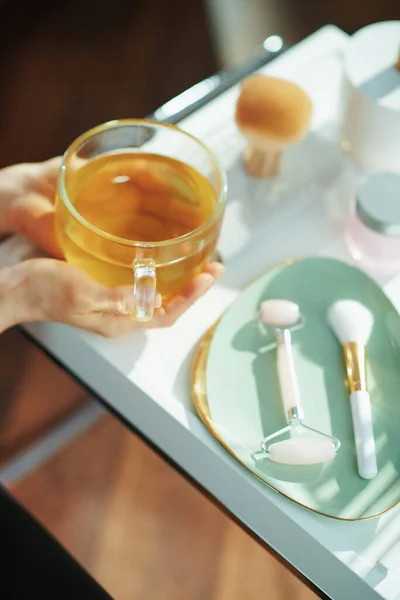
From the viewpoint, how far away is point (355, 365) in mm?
539

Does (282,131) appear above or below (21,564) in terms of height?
above

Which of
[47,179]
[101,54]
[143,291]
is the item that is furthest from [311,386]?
[101,54]

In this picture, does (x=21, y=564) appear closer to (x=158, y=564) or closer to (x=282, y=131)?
(x=158, y=564)

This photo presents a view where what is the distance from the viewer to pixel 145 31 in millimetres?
1365

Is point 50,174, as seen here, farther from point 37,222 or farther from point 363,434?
point 363,434

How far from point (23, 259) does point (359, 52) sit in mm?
321

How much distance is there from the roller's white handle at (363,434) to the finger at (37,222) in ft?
0.80

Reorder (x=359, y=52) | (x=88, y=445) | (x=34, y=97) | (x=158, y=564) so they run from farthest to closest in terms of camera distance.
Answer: (x=34, y=97) → (x=88, y=445) → (x=158, y=564) → (x=359, y=52)

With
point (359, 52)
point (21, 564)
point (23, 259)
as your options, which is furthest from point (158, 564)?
point (359, 52)

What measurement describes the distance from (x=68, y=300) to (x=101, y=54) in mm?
911

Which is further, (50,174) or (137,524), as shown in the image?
(137,524)

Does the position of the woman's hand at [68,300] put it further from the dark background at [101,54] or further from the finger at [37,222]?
the dark background at [101,54]

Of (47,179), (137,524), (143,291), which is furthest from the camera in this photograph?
(137,524)

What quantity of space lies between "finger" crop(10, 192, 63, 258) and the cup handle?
113 mm
